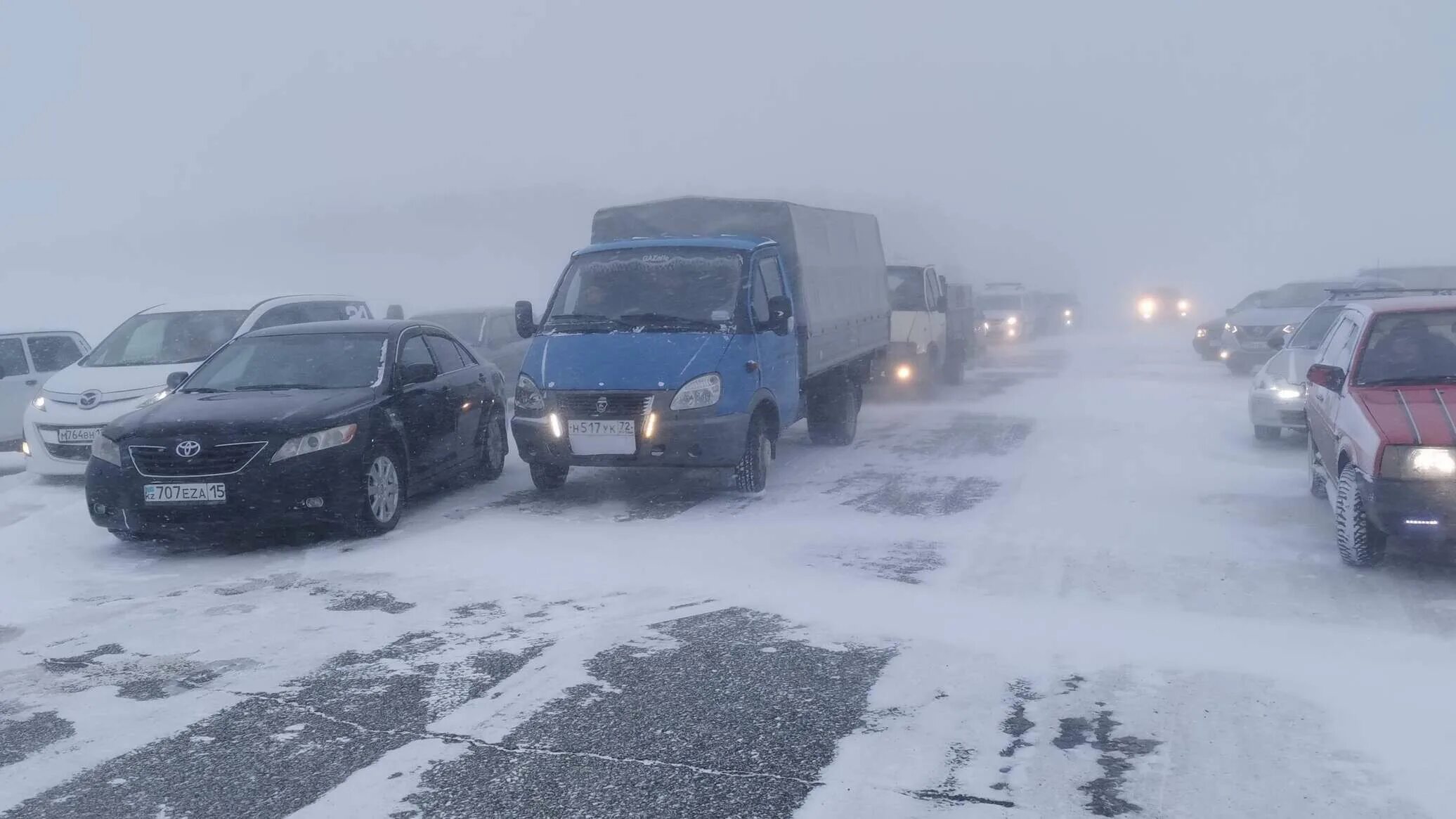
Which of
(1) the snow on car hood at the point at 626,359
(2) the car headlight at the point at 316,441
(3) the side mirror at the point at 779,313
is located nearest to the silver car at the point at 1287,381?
(3) the side mirror at the point at 779,313

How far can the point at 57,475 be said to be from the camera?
10930mm

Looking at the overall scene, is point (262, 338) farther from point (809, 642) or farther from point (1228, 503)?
point (1228, 503)

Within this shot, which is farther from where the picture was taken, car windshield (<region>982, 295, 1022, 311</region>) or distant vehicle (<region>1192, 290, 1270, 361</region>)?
car windshield (<region>982, 295, 1022, 311</region>)

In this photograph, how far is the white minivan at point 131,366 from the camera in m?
10.2

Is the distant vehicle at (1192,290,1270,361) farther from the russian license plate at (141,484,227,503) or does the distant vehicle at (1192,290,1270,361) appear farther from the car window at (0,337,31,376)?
the russian license plate at (141,484,227,503)

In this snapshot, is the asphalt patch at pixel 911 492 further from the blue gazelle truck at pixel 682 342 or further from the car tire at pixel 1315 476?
the car tire at pixel 1315 476

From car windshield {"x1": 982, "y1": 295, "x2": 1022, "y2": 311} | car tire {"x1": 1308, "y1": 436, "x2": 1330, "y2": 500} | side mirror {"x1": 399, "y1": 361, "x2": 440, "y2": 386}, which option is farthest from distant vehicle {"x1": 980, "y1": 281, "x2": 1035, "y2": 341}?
side mirror {"x1": 399, "y1": 361, "x2": 440, "y2": 386}

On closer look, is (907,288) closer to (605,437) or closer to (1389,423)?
(605,437)

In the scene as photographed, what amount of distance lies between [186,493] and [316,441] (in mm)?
844

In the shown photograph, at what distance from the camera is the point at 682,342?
29.5 feet

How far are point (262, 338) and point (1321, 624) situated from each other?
751cm

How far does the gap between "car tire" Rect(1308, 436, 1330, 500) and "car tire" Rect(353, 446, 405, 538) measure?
6.75 m

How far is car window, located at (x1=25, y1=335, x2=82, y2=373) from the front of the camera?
1274 cm

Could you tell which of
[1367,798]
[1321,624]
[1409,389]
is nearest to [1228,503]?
[1409,389]
